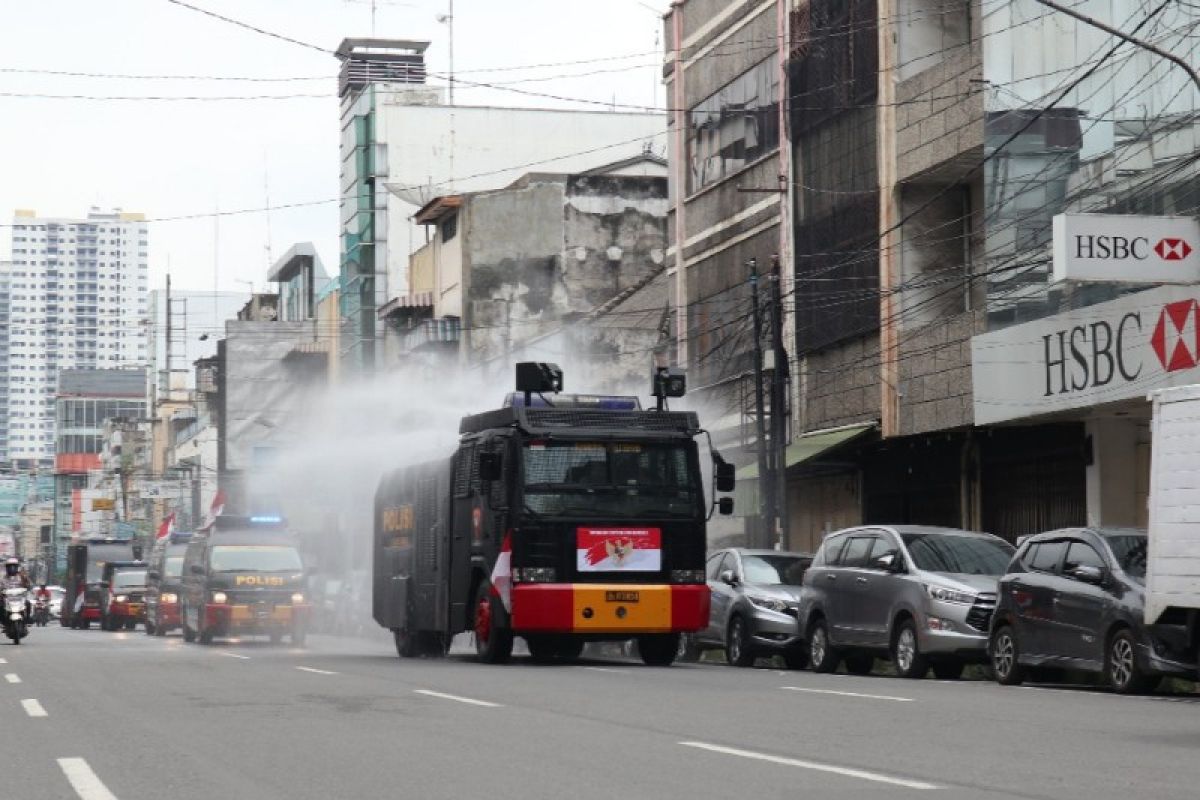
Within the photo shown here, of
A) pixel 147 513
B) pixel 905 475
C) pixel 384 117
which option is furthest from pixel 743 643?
pixel 147 513

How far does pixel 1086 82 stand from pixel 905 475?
1103cm

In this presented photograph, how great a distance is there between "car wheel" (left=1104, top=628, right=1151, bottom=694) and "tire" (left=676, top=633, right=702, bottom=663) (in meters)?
11.4

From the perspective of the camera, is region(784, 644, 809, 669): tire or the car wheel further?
region(784, 644, 809, 669): tire

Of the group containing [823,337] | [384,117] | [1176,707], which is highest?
[384,117]

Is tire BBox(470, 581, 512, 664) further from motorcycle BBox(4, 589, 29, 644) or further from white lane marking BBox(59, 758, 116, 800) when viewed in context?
motorcycle BBox(4, 589, 29, 644)

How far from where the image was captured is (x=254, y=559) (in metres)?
44.4

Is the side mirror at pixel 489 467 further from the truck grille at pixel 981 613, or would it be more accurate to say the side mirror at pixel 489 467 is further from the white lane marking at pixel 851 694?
the white lane marking at pixel 851 694

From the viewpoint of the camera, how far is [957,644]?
953 inches

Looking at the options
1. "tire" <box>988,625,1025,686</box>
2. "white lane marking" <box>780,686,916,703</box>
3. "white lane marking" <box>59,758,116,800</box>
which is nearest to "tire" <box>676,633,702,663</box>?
"tire" <box>988,625,1025,686</box>

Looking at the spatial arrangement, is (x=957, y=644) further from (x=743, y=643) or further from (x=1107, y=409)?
(x=1107, y=409)

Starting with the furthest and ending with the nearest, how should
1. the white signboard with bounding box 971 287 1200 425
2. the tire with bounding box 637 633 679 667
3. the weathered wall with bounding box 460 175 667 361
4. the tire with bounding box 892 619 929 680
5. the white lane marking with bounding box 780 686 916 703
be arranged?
the weathered wall with bounding box 460 175 667 361
the white signboard with bounding box 971 287 1200 425
the tire with bounding box 637 633 679 667
the tire with bounding box 892 619 929 680
the white lane marking with bounding box 780 686 916 703

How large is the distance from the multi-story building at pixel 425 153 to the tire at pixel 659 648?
5630 centimetres

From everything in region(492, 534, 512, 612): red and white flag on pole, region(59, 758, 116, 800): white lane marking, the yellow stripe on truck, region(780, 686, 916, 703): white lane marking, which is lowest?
region(59, 758, 116, 800): white lane marking

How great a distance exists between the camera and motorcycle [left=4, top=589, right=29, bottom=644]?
41.8 metres
